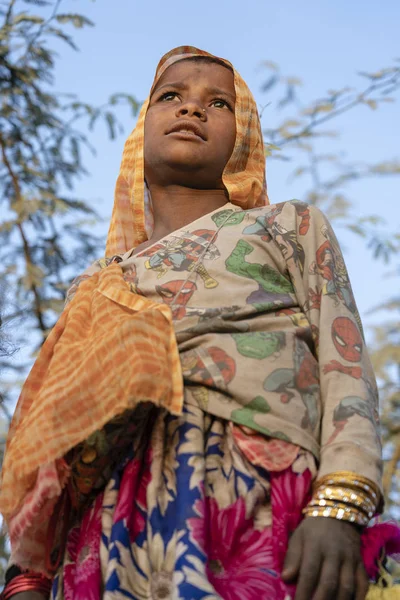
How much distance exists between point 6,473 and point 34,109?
3542mm

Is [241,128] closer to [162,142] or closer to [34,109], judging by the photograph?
[162,142]

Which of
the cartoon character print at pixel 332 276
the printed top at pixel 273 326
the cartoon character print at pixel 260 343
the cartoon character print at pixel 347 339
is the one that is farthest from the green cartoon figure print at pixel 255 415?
the cartoon character print at pixel 332 276

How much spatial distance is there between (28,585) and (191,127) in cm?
139

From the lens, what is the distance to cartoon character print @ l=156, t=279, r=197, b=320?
2109 millimetres

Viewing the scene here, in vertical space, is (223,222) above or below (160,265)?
above

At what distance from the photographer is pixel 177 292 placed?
7.00ft

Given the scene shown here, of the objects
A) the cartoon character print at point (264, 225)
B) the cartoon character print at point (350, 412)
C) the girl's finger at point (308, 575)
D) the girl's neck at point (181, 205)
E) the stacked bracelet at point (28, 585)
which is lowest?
the stacked bracelet at point (28, 585)

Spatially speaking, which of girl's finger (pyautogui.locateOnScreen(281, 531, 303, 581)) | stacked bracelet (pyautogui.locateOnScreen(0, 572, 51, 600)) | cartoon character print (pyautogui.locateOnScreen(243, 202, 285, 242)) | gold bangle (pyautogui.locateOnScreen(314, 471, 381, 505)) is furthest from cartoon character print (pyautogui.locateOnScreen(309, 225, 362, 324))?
stacked bracelet (pyautogui.locateOnScreen(0, 572, 51, 600))

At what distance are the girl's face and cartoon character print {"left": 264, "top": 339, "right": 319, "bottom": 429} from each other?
2.62ft

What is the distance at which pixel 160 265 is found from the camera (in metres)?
2.25

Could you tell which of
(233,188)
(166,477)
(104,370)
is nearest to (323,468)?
(166,477)

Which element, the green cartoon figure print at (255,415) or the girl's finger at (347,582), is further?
the green cartoon figure print at (255,415)

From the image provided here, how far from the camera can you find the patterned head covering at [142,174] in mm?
2688

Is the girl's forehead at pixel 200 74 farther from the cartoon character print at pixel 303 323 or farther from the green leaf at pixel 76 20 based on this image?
the green leaf at pixel 76 20
